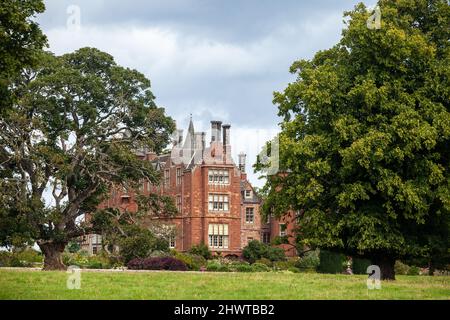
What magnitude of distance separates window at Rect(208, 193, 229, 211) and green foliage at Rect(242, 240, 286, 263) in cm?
520

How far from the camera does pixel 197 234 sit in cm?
8581

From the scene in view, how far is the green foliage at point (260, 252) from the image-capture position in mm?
82800

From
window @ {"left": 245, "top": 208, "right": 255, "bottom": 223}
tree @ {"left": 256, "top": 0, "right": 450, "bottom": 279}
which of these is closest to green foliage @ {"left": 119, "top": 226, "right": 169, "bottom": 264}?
tree @ {"left": 256, "top": 0, "right": 450, "bottom": 279}

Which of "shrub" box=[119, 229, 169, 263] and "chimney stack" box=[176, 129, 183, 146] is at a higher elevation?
"chimney stack" box=[176, 129, 183, 146]

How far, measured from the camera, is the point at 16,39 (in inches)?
1069

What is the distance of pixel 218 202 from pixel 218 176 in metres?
2.70

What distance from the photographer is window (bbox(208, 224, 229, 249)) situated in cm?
8644

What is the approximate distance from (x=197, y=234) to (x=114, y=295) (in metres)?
64.9

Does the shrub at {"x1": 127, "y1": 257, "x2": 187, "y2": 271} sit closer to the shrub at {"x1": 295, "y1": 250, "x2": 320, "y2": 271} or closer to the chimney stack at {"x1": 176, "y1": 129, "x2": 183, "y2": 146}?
the shrub at {"x1": 295, "y1": 250, "x2": 320, "y2": 271}

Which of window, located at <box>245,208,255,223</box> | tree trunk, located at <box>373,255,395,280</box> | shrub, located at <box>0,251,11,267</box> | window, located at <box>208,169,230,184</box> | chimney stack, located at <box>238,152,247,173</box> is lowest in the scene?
tree trunk, located at <box>373,255,395,280</box>

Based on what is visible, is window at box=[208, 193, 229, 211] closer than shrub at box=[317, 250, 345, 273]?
No

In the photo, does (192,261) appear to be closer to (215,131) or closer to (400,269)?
(400,269)

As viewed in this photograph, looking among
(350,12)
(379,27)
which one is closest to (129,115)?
(350,12)

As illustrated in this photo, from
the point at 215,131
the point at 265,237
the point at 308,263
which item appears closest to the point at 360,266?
the point at 308,263
